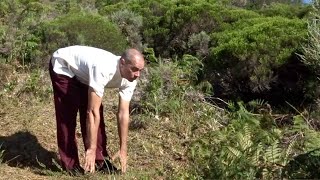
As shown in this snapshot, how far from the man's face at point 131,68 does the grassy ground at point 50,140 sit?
2.76 ft

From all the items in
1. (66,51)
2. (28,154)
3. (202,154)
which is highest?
(66,51)

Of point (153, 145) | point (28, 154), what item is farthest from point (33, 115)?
point (153, 145)

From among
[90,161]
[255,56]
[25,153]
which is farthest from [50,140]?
[255,56]

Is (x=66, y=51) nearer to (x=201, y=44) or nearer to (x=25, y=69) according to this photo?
(x=25, y=69)

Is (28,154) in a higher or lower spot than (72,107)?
lower

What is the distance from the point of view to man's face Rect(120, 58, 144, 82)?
511cm

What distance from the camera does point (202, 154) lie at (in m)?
5.27

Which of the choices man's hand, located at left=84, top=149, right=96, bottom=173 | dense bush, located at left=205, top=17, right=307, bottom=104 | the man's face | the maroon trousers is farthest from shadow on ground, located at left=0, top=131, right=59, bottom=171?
dense bush, located at left=205, top=17, right=307, bottom=104


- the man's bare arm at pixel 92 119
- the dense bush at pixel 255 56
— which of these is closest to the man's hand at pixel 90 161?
the man's bare arm at pixel 92 119

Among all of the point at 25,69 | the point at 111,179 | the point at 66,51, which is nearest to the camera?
the point at 111,179

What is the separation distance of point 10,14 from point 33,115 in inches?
145

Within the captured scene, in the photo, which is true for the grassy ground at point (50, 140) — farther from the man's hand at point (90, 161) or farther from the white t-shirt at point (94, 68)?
the white t-shirt at point (94, 68)

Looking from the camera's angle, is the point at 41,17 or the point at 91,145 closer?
the point at 91,145

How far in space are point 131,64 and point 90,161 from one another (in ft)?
3.12
